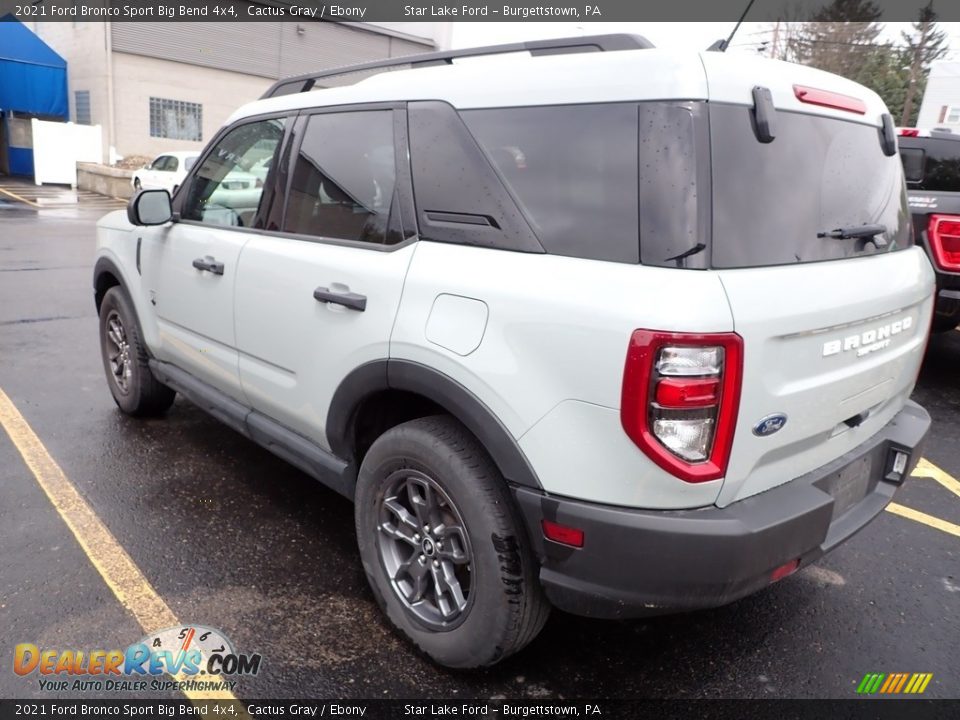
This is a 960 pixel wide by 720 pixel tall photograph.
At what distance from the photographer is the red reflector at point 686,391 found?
1798mm

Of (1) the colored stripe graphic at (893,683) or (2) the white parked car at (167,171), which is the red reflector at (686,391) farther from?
(2) the white parked car at (167,171)

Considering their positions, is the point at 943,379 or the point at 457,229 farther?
the point at 943,379

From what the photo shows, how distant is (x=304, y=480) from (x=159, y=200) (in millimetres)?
1626

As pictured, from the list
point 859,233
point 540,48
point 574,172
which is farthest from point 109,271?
point 859,233

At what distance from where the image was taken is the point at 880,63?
136 feet

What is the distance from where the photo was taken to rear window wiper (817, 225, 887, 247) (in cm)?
224

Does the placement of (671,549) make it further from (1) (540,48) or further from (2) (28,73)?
(2) (28,73)

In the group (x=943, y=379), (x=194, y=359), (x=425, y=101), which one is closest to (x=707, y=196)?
(x=425, y=101)

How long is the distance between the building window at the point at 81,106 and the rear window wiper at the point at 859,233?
29115 millimetres

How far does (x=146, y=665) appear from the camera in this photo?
2391mm

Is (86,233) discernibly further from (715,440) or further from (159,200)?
(715,440)

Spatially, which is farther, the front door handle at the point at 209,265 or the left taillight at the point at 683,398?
the front door handle at the point at 209,265

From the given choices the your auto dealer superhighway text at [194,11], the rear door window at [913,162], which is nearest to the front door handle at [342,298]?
the rear door window at [913,162]

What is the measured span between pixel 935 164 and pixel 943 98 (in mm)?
14296
